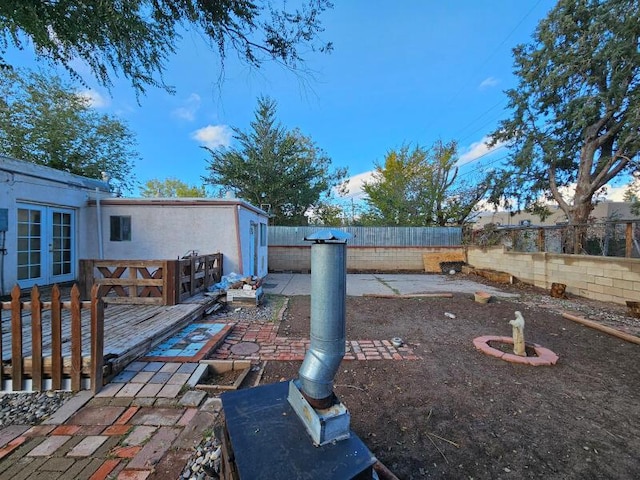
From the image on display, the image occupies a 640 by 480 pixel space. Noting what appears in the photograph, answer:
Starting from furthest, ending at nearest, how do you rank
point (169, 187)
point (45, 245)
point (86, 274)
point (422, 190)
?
point (169, 187) → point (422, 190) → point (45, 245) → point (86, 274)

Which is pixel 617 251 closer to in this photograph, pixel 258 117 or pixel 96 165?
pixel 258 117

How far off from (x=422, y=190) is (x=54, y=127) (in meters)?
17.3

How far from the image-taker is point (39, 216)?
20.4 feet

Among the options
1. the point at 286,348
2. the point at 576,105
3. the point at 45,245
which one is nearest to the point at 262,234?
the point at 45,245

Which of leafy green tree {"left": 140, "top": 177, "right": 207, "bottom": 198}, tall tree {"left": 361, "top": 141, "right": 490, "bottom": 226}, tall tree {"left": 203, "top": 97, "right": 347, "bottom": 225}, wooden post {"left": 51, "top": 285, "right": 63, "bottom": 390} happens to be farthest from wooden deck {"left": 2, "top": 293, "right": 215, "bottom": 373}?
leafy green tree {"left": 140, "top": 177, "right": 207, "bottom": 198}

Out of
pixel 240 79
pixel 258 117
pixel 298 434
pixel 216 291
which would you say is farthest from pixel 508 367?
pixel 258 117

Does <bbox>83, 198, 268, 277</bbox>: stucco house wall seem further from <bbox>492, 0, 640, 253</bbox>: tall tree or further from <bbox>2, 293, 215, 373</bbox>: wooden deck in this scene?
<bbox>492, 0, 640, 253</bbox>: tall tree

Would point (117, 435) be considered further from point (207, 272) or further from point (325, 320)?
point (207, 272)

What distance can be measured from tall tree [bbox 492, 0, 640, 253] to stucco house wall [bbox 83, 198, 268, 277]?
9.40 m

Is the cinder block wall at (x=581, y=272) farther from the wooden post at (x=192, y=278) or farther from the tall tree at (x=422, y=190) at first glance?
the wooden post at (x=192, y=278)

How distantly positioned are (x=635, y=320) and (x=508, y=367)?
4.16 meters

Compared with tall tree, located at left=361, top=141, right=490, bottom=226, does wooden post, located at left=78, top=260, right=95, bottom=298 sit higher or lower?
lower

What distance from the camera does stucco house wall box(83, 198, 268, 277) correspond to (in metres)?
7.42

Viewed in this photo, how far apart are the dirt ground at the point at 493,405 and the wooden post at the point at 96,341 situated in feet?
4.98
